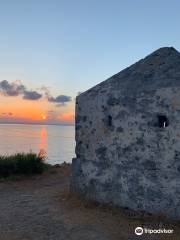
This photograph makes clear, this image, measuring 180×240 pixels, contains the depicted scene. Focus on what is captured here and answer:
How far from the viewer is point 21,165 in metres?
12.6

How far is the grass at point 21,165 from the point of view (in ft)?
40.4

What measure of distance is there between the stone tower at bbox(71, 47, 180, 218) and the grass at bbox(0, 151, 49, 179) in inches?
152

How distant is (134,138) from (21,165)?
5.79m

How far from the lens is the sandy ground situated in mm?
6840

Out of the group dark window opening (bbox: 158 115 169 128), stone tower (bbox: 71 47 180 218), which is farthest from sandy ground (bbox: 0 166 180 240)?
dark window opening (bbox: 158 115 169 128)

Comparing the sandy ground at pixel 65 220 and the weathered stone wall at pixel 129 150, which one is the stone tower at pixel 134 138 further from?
the sandy ground at pixel 65 220

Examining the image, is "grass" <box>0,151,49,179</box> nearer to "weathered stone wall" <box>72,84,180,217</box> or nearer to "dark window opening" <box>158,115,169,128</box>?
"weathered stone wall" <box>72,84,180,217</box>

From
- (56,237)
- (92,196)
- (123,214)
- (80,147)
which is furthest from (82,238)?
(80,147)

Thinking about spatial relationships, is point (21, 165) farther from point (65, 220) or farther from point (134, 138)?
point (134, 138)

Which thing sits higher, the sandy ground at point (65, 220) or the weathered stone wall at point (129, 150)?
the weathered stone wall at point (129, 150)

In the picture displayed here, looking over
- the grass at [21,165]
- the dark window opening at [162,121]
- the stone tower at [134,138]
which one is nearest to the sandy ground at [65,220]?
the stone tower at [134,138]

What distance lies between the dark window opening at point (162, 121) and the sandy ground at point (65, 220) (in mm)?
1792

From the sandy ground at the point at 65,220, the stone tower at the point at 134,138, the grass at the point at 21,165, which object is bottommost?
the sandy ground at the point at 65,220

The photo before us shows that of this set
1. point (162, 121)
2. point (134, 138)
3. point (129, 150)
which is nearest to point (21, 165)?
point (129, 150)
